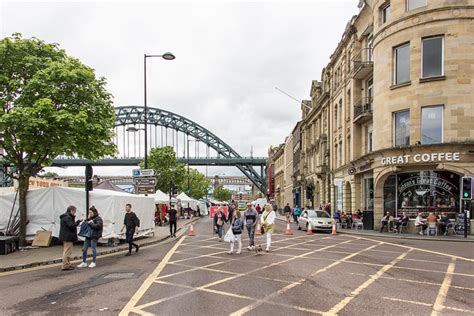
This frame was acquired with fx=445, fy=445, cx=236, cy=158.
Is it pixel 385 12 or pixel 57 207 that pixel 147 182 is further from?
pixel 385 12

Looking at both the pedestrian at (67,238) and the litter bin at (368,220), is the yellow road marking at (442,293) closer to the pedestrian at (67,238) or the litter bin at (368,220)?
the pedestrian at (67,238)

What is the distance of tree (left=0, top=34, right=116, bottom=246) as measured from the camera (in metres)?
15.2

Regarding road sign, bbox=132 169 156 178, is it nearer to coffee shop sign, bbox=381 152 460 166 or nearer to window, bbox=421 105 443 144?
coffee shop sign, bbox=381 152 460 166

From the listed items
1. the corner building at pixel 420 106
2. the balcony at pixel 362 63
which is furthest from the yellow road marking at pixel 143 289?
the balcony at pixel 362 63

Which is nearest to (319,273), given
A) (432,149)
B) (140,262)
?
(140,262)

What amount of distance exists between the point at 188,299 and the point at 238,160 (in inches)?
4302

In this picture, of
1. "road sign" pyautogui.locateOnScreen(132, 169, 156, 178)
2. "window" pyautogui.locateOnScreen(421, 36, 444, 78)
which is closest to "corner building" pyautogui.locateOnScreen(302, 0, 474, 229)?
"window" pyautogui.locateOnScreen(421, 36, 444, 78)

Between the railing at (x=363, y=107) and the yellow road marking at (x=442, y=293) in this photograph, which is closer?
the yellow road marking at (x=442, y=293)

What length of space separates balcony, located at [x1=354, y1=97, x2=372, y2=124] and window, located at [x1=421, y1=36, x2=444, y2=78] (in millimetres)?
5598

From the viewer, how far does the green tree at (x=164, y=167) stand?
56844mm

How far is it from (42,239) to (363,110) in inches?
884

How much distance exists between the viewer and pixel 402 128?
25.9 m

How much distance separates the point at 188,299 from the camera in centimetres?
787

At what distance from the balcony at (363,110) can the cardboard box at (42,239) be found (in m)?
21.4
